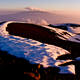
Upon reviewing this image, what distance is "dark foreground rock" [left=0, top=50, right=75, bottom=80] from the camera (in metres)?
7.67

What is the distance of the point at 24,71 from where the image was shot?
27.5 feet

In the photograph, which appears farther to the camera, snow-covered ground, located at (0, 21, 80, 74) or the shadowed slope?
the shadowed slope

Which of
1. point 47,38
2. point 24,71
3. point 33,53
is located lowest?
point 47,38

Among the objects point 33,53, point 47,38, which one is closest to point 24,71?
point 33,53

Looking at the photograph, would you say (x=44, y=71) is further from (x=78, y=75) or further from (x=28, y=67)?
(x=78, y=75)

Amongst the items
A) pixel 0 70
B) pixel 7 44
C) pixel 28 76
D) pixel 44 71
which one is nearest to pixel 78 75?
pixel 44 71

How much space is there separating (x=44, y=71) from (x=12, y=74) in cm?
227

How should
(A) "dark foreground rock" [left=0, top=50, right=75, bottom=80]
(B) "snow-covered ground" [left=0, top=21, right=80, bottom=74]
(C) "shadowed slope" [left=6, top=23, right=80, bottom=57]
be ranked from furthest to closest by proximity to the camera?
(C) "shadowed slope" [left=6, top=23, right=80, bottom=57] < (B) "snow-covered ground" [left=0, top=21, right=80, bottom=74] < (A) "dark foreground rock" [left=0, top=50, right=75, bottom=80]

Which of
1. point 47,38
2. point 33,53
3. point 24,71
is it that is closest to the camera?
point 24,71

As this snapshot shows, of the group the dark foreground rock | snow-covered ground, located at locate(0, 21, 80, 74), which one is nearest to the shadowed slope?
snow-covered ground, located at locate(0, 21, 80, 74)

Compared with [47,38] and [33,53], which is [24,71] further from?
[47,38]

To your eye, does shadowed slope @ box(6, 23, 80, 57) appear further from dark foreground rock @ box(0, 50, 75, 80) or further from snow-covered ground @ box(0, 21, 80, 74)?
dark foreground rock @ box(0, 50, 75, 80)

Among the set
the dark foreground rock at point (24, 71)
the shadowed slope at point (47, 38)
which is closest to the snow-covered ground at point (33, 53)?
the dark foreground rock at point (24, 71)

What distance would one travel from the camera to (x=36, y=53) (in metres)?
11.8
